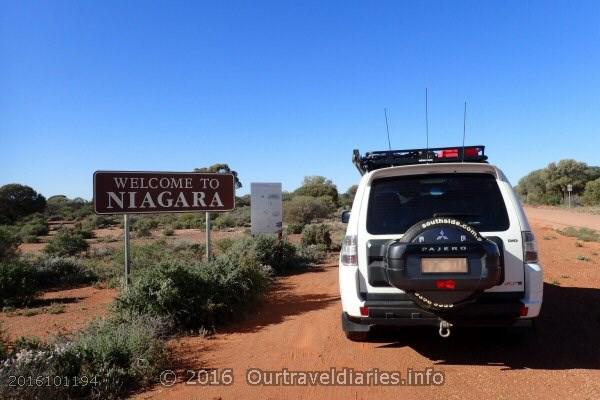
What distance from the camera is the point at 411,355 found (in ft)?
15.8

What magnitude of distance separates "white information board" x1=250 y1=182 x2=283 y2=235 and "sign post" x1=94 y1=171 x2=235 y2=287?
2.73 meters

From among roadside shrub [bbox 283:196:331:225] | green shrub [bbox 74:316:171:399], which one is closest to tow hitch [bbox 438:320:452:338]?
green shrub [bbox 74:316:171:399]

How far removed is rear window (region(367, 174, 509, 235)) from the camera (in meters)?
4.26

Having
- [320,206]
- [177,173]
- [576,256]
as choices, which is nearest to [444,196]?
[177,173]

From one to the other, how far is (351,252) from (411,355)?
141cm

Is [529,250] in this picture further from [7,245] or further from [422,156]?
[7,245]

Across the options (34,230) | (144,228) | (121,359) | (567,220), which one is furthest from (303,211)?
(121,359)

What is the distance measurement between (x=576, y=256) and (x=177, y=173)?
11.3 meters

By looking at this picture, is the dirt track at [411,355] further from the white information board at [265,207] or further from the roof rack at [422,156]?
the white information board at [265,207]

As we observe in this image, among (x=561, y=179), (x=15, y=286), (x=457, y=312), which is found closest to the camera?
(x=457, y=312)

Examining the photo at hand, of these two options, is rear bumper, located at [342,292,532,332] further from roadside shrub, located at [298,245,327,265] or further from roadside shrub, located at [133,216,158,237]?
roadside shrub, located at [133,216,158,237]

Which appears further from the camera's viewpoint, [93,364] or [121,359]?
[121,359]

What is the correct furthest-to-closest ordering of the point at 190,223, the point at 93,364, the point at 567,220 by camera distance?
the point at 190,223, the point at 567,220, the point at 93,364

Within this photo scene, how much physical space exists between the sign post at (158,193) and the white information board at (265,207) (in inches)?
108
